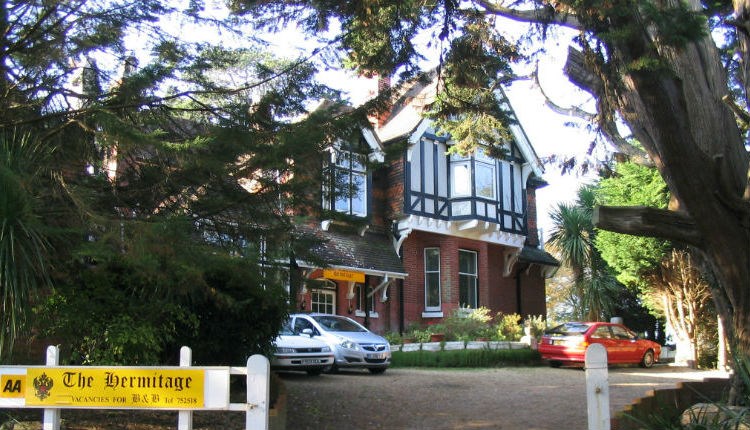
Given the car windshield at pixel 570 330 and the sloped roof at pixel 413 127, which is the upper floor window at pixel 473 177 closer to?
the sloped roof at pixel 413 127

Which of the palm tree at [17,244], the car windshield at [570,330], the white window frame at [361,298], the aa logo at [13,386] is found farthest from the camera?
the white window frame at [361,298]

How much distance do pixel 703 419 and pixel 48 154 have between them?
7.79 metres

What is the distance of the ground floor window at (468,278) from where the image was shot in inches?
1101

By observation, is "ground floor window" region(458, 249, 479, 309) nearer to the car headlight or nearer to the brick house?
the brick house

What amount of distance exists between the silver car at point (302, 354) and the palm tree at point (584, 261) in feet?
57.0

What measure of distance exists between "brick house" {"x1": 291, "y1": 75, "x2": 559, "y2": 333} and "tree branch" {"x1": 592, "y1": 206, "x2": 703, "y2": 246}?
14793 millimetres

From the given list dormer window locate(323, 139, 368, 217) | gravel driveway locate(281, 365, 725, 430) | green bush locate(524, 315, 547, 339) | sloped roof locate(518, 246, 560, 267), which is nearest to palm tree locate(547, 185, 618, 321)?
sloped roof locate(518, 246, 560, 267)

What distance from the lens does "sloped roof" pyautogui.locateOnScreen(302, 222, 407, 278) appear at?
24.2 metres

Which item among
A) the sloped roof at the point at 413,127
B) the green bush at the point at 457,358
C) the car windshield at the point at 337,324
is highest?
the sloped roof at the point at 413,127

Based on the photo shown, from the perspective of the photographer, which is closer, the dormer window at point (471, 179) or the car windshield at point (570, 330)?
the car windshield at point (570, 330)

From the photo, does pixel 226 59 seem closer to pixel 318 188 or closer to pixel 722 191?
pixel 318 188

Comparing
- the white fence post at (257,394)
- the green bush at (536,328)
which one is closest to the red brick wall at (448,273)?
the green bush at (536,328)

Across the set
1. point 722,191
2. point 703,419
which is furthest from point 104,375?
point 722,191

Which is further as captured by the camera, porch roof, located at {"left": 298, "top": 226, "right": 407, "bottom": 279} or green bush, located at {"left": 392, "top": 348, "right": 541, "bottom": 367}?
porch roof, located at {"left": 298, "top": 226, "right": 407, "bottom": 279}
